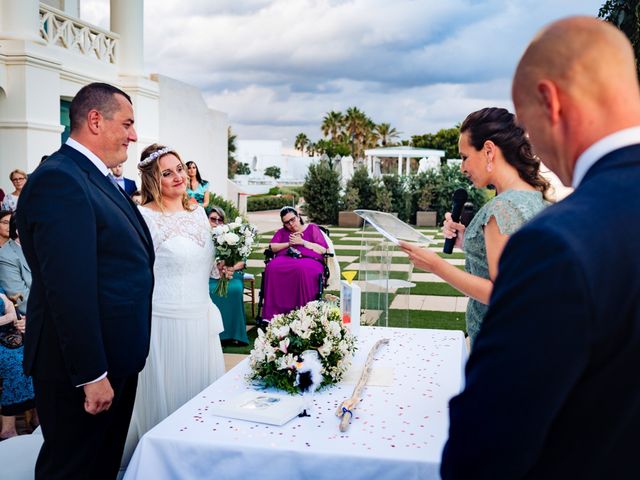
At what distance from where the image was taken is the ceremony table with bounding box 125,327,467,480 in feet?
7.39

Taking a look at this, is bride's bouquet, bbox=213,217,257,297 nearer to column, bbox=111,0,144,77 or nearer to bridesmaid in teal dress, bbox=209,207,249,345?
bridesmaid in teal dress, bbox=209,207,249,345

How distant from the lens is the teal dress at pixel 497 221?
8.82 feet

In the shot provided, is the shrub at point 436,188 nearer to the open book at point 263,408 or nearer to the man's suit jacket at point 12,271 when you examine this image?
the man's suit jacket at point 12,271

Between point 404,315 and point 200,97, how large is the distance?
1260 centimetres

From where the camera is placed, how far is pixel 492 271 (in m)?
2.69

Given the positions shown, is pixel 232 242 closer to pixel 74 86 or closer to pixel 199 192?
pixel 199 192

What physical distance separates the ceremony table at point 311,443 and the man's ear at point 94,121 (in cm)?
133

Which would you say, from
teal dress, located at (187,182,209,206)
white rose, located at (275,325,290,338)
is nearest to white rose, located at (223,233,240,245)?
white rose, located at (275,325,290,338)

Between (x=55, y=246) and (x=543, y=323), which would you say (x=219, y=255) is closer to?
(x=55, y=246)

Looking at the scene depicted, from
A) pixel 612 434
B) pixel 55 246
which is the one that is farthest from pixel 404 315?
pixel 612 434

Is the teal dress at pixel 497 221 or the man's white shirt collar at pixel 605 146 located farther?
the teal dress at pixel 497 221

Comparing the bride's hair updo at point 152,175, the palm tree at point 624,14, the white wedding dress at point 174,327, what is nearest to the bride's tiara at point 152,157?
the bride's hair updo at point 152,175

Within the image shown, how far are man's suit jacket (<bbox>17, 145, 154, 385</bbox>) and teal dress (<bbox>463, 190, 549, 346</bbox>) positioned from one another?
1552 millimetres

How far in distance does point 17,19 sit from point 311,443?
1230 cm
